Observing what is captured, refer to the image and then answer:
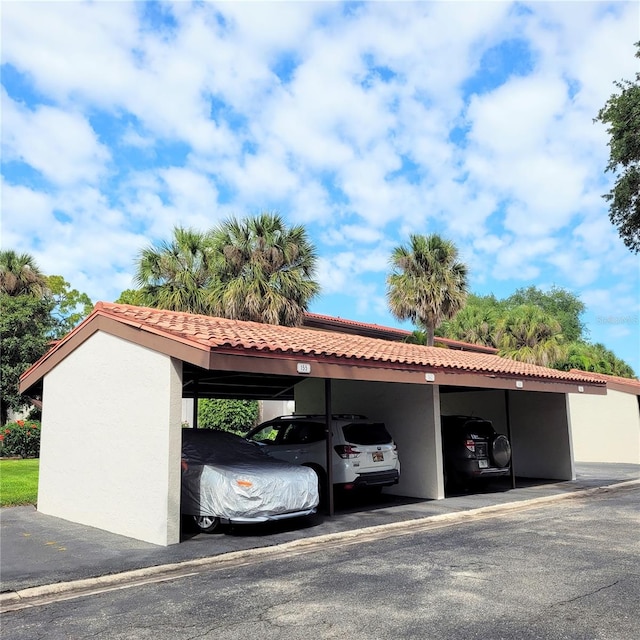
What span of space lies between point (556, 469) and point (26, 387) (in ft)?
43.6

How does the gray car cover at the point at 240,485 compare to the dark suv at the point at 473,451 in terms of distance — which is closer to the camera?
the gray car cover at the point at 240,485

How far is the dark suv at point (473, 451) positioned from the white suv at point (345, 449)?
2.29 m

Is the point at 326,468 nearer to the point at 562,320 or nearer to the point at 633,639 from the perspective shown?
the point at 633,639

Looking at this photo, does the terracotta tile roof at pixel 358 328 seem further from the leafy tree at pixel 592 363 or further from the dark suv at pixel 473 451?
the dark suv at pixel 473 451

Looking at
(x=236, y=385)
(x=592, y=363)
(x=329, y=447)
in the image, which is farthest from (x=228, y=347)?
(x=592, y=363)

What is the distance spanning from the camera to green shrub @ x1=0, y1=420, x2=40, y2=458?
758 inches

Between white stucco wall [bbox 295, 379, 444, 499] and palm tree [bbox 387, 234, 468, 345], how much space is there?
10.3 metres

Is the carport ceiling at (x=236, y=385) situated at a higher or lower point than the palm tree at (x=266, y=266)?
lower

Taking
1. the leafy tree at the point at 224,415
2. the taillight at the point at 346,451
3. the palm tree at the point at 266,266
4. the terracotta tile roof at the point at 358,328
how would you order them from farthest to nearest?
the terracotta tile roof at the point at 358,328 → the leafy tree at the point at 224,415 → the palm tree at the point at 266,266 → the taillight at the point at 346,451

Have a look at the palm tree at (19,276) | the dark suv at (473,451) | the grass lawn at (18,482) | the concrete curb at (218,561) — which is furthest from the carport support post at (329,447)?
the palm tree at (19,276)

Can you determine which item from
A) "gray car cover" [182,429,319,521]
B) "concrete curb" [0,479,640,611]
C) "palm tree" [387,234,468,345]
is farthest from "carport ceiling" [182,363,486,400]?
"palm tree" [387,234,468,345]

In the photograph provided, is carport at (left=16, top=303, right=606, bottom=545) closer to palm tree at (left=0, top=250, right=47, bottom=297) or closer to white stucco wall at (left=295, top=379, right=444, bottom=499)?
white stucco wall at (left=295, top=379, right=444, bottom=499)

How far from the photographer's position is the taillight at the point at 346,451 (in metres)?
10.7

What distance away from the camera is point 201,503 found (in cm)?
874
